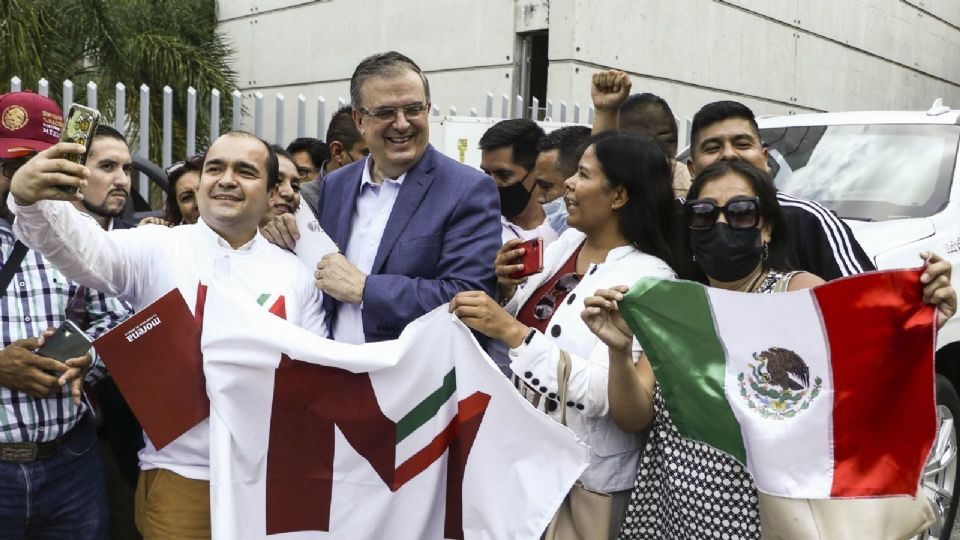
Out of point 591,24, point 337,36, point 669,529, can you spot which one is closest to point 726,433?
point 669,529

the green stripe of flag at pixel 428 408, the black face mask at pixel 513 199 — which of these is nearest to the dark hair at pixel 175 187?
the black face mask at pixel 513 199

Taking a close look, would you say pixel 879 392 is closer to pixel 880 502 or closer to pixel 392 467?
pixel 880 502

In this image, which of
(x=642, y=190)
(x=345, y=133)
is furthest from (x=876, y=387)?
(x=345, y=133)

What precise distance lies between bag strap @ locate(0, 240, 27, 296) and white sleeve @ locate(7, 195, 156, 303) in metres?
0.15

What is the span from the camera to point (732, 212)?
2.78 m

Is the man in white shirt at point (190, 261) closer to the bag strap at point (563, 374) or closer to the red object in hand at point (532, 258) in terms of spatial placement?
the red object in hand at point (532, 258)

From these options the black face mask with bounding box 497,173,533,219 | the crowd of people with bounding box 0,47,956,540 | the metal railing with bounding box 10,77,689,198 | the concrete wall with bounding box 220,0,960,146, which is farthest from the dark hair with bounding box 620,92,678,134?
the concrete wall with bounding box 220,0,960,146

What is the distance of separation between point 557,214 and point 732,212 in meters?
1.86

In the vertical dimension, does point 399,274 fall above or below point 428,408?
above

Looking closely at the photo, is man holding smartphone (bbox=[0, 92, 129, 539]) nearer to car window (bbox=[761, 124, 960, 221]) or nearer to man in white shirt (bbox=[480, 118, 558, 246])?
man in white shirt (bbox=[480, 118, 558, 246])

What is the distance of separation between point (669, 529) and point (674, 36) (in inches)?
425

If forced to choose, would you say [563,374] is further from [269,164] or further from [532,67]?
[532,67]

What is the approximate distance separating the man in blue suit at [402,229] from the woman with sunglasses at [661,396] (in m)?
0.67

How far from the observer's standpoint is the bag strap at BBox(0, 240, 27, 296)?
2881mm
